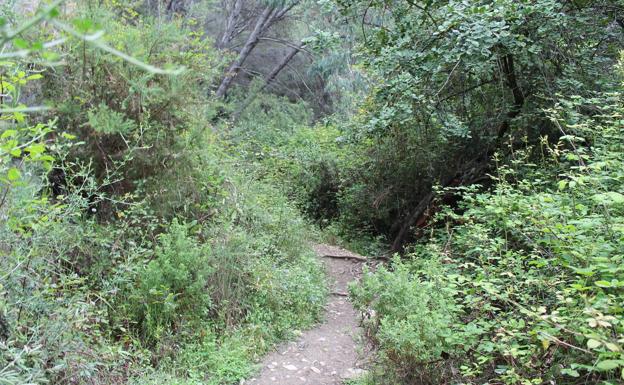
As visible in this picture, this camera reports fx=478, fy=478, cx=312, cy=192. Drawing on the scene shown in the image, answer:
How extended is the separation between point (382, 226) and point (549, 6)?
599 cm

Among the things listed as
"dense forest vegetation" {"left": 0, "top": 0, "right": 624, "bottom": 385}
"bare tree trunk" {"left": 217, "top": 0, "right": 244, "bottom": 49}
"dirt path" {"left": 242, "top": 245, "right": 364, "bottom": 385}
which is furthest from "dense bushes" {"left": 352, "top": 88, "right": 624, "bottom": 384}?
"bare tree trunk" {"left": 217, "top": 0, "right": 244, "bottom": 49}

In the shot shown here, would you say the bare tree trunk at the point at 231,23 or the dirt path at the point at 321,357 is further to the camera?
the bare tree trunk at the point at 231,23

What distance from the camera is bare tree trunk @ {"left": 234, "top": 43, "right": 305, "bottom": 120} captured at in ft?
50.3

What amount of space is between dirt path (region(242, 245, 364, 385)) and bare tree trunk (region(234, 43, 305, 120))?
10097mm

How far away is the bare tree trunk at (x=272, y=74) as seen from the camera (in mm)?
15339

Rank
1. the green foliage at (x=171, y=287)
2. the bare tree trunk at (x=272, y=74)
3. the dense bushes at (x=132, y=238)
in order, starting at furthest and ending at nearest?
the bare tree trunk at (x=272, y=74) → the green foliage at (x=171, y=287) → the dense bushes at (x=132, y=238)

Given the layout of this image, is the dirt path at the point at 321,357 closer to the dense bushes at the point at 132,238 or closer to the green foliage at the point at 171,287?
the dense bushes at the point at 132,238

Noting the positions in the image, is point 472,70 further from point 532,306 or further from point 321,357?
point 532,306

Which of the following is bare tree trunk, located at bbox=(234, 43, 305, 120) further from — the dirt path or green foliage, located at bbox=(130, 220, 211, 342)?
green foliage, located at bbox=(130, 220, 211, 342)

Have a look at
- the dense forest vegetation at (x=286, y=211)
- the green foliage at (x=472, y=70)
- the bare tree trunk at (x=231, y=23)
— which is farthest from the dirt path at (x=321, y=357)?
the bare tree trunk at (x=231, y=23)

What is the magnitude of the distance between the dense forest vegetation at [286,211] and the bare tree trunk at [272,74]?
557 cm

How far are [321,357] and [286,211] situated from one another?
10.9 ft

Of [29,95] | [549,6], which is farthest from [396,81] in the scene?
[29,95]

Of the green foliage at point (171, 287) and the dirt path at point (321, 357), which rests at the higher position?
the green foliage at point (171, 287)
